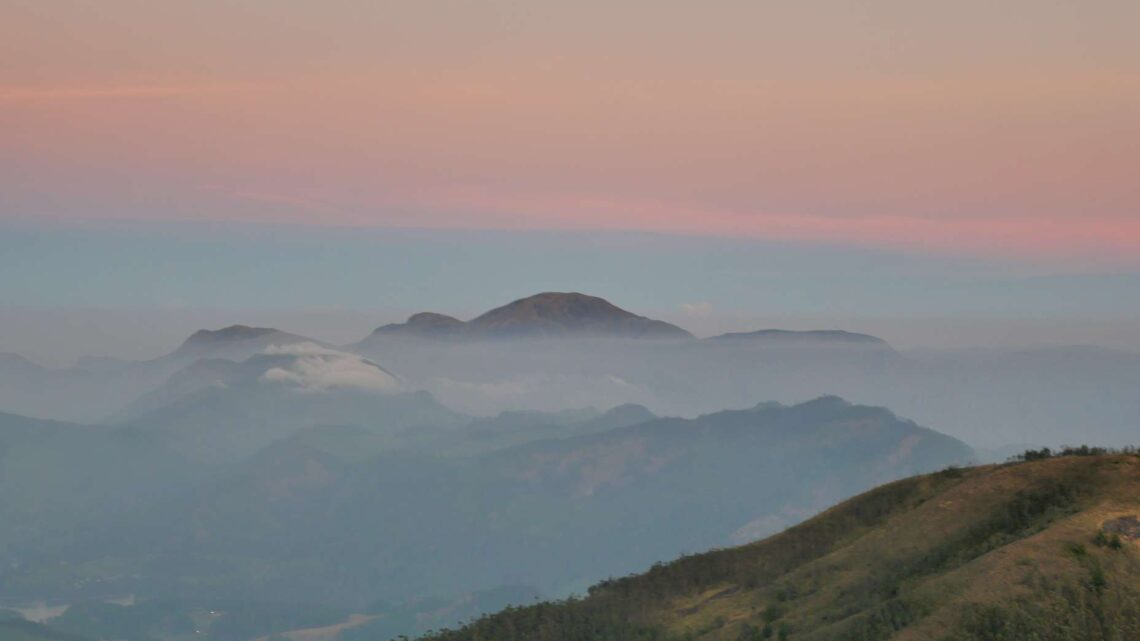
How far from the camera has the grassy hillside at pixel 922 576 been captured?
4843 inches

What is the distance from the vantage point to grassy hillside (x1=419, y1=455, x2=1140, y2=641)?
12300 cm

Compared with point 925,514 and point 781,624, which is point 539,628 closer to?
point 781,624

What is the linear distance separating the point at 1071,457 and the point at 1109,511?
25982 mm

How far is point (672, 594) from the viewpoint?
179m

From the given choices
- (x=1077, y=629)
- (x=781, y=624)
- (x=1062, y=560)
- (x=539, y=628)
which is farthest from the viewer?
(x=539, y=628)

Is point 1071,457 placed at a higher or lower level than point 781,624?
higher

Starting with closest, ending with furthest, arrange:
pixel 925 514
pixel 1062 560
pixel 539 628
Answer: pixel 1062 560
pixel 925 514
pixel 539 628

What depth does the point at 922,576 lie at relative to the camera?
144 meters

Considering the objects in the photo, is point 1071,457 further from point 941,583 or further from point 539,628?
point 539,628

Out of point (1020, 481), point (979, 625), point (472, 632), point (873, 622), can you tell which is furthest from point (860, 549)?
point (472, 632)

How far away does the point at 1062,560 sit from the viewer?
127438 millimetres

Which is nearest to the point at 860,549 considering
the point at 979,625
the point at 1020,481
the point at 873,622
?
the point at 1020,481

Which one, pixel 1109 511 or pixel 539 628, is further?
pixel 539 628

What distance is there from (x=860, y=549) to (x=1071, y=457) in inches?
1053
